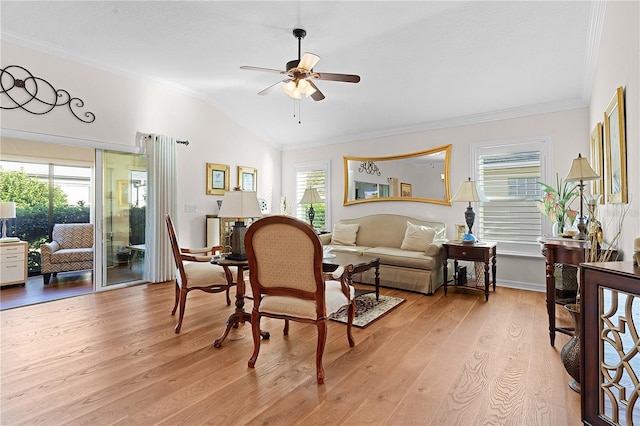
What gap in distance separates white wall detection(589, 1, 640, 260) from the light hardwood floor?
3.64 ft

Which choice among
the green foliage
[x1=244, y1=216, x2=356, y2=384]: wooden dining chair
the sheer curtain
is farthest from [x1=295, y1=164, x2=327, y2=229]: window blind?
the green foliage

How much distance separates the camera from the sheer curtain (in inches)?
194

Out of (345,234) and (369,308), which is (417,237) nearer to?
(345,234)

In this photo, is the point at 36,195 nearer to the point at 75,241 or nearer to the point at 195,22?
the point at 75,241

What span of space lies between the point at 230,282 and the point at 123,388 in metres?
1.31

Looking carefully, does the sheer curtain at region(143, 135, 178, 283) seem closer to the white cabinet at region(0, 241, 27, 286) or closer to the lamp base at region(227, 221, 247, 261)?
the white cabinet at region(0, 241, 27, 286)

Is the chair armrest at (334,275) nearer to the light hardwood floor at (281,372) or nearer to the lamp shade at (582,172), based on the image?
the light hardwood floor at (281,372)

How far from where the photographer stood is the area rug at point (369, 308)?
335 centimetres

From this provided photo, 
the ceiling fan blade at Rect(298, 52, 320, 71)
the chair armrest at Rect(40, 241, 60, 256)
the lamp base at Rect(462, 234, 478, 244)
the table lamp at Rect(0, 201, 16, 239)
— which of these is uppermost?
the ceiling fan blade at Rect(298, 52, 320, 71)

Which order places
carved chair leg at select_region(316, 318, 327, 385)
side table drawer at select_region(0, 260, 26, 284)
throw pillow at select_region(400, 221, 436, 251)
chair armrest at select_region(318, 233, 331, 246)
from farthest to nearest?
chair armrest at select_region(318, 233, 331, 246), throw pillow at select_region(400, 221, 436, 251), side table drawer at select_region(0, 260, 26, 284), carved chair leg at select_region(316, 318, 327, 385)

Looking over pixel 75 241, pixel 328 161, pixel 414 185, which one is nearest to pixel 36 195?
pixel 75 241

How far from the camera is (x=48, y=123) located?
3.99 m

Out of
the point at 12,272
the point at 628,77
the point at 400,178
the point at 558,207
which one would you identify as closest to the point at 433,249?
the point at 558,207

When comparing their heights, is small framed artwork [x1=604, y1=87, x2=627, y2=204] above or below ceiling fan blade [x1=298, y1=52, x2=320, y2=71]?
below
